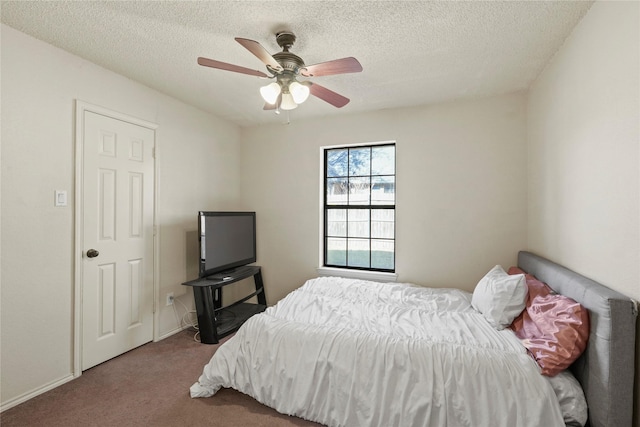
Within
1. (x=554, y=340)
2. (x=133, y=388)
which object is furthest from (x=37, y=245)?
(x=554, y=340)

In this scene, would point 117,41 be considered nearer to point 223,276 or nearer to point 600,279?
point 223,276

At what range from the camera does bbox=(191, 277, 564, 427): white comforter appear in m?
1.47

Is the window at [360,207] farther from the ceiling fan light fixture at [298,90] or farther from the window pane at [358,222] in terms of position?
the ceiling fan light fixture at [298,90]

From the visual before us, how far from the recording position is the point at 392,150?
3.43 m

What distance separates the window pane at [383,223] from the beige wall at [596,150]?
4.78 ft

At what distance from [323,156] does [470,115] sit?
1693 millimetres

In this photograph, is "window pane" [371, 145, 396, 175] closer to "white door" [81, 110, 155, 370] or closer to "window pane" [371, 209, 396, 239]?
"window pane" [371, 209, 396, 239]

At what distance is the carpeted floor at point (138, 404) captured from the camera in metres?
1.80

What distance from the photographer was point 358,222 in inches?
142

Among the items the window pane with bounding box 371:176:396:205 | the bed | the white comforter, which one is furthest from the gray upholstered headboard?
the window pane with bounding box 371:176:396:205

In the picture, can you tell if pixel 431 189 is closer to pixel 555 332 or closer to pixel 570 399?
pixel 555 332

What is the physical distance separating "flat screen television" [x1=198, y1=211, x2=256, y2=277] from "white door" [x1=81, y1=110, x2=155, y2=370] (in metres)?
0.51

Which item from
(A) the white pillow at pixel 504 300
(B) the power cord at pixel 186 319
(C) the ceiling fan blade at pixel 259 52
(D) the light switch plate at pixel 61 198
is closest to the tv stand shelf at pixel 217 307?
(B) the power cord at pixel 186 319

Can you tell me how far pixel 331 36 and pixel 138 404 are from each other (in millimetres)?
2800
